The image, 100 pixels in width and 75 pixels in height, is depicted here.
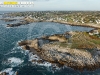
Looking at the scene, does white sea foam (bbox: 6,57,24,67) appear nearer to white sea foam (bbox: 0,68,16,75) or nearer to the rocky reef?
white sea foam (bbox: 0,68,16,75)

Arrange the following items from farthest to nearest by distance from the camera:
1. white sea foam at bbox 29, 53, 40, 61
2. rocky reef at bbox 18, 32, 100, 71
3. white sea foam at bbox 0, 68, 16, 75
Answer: white sea foam at bbox 29, 53, 40, 61 → rocky reef at bbox 18, 32, 100, 71 → white sea foam at bbox 0, 68, 16, 75

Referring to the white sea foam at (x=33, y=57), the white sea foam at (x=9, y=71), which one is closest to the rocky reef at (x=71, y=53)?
the white sea foam at (x=33, y=57)

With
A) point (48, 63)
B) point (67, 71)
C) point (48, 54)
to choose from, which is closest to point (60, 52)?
point (48, 54)

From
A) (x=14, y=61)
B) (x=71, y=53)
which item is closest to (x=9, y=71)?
(x=14, y=61)

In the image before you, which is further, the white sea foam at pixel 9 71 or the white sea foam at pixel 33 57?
the white sea foam at pixel 33 57

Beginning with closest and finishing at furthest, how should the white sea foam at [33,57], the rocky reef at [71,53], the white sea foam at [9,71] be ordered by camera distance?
the white sea foam at [9,71], the rocky reef at [71,53], the white sea foam at [33,57]

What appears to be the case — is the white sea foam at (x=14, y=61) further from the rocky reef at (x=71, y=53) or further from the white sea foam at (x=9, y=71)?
the rocky reef at (x=71, y=53)

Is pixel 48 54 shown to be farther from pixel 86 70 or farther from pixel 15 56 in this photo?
pixel 86 70

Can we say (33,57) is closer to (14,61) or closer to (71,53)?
(14,61)

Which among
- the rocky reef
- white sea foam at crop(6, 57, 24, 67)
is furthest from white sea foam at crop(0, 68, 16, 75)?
the rocky reef

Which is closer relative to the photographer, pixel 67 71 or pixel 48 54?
pixel 67 71

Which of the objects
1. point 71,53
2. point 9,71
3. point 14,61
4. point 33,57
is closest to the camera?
point 9,71
